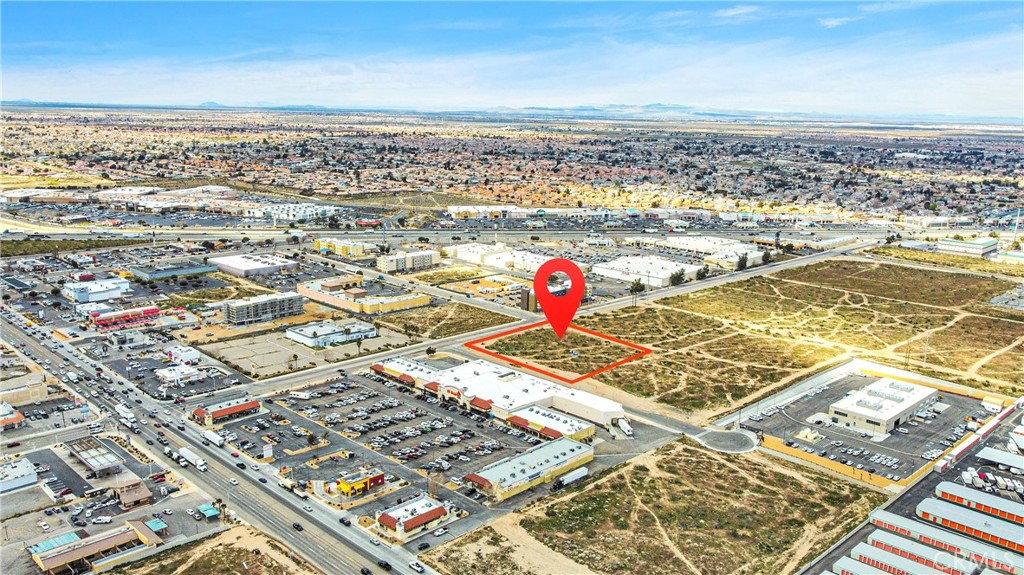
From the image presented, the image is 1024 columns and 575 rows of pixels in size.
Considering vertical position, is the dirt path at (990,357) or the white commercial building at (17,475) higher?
the white commercial building at (17,475)

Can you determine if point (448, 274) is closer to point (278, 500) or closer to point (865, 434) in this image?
point (865, 434)

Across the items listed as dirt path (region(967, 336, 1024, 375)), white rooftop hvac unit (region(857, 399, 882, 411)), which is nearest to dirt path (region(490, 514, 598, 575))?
white rooftop hvac unit (region(857, 399, 882, 411))

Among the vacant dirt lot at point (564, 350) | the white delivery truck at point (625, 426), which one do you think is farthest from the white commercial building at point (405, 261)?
the white delivery truck at point (625, 426)

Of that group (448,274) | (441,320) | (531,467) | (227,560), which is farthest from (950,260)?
(227,560)

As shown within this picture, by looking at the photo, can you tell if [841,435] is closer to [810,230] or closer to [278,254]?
[278,254]

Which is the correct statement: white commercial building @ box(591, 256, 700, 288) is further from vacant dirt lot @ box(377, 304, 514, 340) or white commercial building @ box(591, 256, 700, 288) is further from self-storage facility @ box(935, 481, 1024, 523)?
self-storage facility @ box(935, 481, 1024, 523)

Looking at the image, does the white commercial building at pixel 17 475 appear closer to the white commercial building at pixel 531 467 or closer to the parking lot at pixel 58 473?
the parking lot at pixel 58 473
